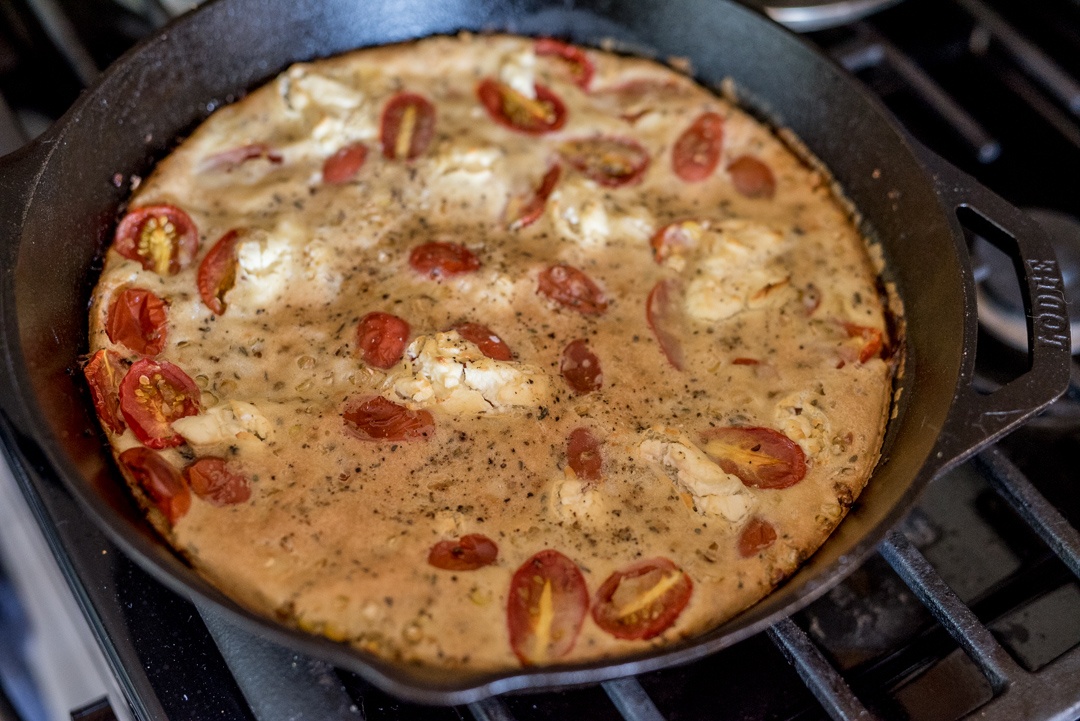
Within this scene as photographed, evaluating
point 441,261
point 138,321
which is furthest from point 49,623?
point 441,261

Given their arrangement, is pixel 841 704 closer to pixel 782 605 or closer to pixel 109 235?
pixel 782 605

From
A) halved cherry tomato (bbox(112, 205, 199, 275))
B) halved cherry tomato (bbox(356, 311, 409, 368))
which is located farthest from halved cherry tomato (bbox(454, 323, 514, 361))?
halved cherry tomato (bbox(112, 205, 199, 275))

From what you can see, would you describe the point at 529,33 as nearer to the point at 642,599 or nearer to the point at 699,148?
the point at 699,148

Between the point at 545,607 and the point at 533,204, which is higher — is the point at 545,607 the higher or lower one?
the lower one

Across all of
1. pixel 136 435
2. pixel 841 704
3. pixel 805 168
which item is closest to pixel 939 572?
pixel 841 704

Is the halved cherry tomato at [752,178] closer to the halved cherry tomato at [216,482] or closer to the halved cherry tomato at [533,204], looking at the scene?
the halved cherry tomato at [533,204]

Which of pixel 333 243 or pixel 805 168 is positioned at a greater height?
pixel 333 243

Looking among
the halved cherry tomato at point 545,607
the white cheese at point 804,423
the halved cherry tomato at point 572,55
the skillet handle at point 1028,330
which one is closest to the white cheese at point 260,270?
the halved cherry tomato at point 545,607
